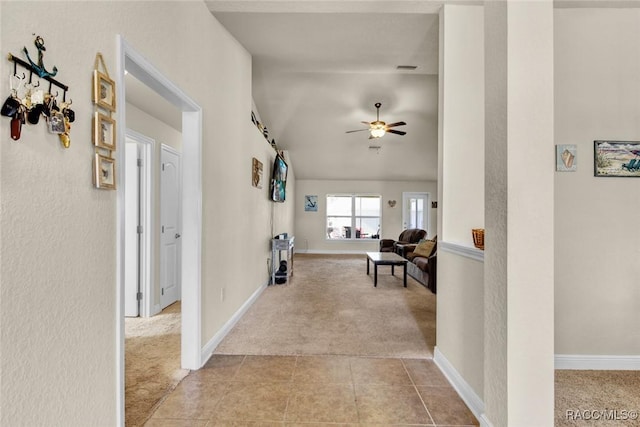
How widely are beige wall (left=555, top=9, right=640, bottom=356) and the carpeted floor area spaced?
17 cm

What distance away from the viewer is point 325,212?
9234mm

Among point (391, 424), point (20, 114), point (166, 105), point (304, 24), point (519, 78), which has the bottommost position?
point (391, 424)

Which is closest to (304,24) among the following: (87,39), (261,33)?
(261,33)

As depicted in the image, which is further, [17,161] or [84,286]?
[84,286]

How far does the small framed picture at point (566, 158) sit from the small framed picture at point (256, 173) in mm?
2997

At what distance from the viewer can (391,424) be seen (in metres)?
1.64

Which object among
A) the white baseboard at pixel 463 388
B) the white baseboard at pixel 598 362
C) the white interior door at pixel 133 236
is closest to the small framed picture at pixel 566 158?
the white baseboard at pixel 598 362

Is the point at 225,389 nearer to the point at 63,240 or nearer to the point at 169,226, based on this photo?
the point at 63,240

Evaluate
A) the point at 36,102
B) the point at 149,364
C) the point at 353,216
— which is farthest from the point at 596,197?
the point at 353,216

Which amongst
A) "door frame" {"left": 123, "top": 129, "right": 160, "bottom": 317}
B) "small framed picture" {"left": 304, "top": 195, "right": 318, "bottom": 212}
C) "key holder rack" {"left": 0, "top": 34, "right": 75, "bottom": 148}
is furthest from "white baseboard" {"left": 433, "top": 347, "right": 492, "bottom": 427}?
"small framed picture" {"left": 304, "top": 195, "right": 318, "bottom": 212}

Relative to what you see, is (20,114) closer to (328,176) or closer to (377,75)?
(377,75)

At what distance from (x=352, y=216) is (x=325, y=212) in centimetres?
85

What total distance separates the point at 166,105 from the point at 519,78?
3003mm

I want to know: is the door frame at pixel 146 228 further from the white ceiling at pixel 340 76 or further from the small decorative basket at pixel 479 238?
the small decorative basket at pixel 479 238
